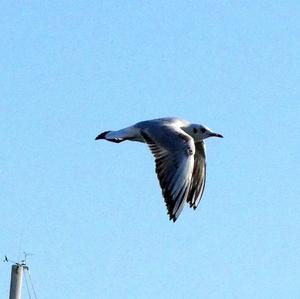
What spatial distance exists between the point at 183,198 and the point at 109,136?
2.34 m

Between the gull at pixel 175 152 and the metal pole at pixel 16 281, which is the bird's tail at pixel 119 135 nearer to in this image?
the gull at pixel 175 152

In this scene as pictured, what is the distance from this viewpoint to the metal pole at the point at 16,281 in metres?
48.8

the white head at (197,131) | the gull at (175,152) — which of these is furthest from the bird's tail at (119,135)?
the white head at (197,131)

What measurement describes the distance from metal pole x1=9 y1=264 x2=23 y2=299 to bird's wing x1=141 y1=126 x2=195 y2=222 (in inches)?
1039

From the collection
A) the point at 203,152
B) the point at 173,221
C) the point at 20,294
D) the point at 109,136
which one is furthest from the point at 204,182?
the point at 20,294

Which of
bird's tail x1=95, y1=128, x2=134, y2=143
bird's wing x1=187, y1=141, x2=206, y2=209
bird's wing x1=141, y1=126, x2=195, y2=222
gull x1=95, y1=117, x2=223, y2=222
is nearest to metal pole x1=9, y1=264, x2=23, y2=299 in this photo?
bird's wing x1=187, y1=141, x2=206, y2=209

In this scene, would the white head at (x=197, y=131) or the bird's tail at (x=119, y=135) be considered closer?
the bird's tail at (x=119, y=135)

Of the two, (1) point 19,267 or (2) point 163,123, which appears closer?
(2) point 163,123

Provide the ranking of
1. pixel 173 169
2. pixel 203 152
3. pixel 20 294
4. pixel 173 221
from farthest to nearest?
pixel 20 294 < pixel 203 152 < pixel 173 169 < pixel 173 221

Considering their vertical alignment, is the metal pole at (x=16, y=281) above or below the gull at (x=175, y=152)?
above

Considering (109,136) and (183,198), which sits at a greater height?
(109,136)

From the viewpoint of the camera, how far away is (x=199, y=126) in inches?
921

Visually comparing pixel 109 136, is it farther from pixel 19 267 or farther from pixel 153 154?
pixel 19 267

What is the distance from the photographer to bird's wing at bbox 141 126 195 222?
70.2ft
